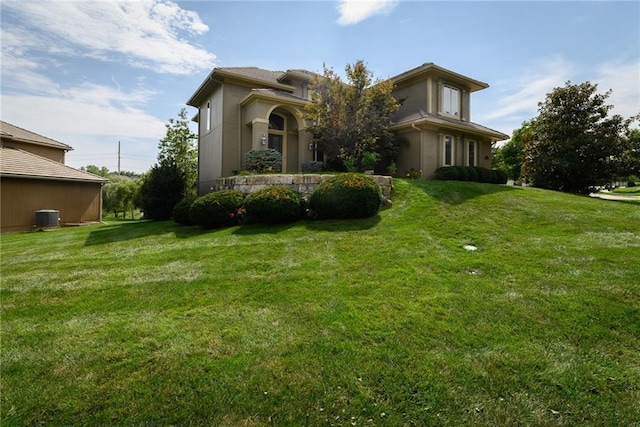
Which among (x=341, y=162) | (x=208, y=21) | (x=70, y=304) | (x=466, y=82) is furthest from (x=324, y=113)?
(x=70, y=304)

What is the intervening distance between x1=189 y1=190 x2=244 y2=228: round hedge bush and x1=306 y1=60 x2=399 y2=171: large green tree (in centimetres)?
577

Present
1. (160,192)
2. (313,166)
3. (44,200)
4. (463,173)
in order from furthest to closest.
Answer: (160,192) → (44,200) → (463,173) → (313,166)

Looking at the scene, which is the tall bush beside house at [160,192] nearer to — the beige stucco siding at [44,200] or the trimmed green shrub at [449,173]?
the beige stucco siding at [44,200]

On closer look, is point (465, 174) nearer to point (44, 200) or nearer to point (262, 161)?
point (262, 161)

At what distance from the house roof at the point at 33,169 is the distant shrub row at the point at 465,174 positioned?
60.4ft

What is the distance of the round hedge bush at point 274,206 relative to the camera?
906 centimetres

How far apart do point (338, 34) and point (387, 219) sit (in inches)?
246

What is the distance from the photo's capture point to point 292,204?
30.2ft

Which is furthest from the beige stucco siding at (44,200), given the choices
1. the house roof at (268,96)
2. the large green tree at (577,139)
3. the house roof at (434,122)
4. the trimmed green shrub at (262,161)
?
the large green tree at (577,139)

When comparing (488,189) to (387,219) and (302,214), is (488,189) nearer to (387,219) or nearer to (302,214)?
(387,219)

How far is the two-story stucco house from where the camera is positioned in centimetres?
1458

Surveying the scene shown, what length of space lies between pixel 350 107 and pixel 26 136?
20.8 metres

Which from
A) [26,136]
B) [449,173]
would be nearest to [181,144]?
[26,136]

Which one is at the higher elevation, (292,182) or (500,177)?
(500,177)
